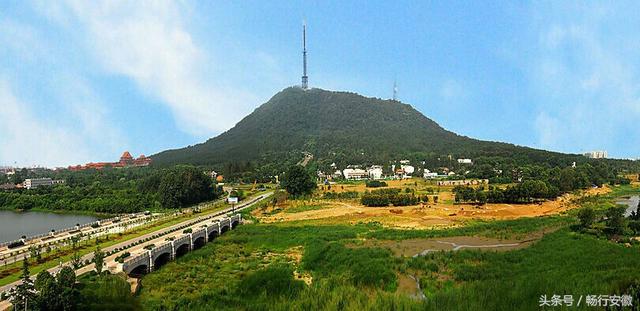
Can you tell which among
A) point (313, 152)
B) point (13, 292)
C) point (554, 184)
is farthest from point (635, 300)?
point (313, 152)

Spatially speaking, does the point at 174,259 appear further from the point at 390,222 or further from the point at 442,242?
the point at 390,222

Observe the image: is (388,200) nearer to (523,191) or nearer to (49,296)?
(523,191)

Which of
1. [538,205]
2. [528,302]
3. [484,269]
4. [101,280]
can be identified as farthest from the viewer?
[538,205]

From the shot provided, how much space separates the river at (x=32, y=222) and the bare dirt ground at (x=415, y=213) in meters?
27.2

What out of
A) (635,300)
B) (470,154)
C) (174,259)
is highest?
(470,154)

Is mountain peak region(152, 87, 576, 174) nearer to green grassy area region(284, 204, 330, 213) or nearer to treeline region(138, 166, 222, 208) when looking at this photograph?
treeline region(138, 166, 222, 208)

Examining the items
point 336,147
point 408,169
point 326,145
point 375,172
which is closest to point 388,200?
point 375,172

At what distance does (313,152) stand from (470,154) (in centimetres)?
5693

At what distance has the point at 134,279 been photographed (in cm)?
2500

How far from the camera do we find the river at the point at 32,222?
50.8 meters

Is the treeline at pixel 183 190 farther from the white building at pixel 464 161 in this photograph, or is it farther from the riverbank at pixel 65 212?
the white building at pixel 464 161

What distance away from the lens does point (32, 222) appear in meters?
60.6

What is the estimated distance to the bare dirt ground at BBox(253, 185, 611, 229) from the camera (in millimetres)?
48594

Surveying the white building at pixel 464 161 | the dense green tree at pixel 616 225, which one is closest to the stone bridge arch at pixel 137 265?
the dense green tree at pixel 616 225
